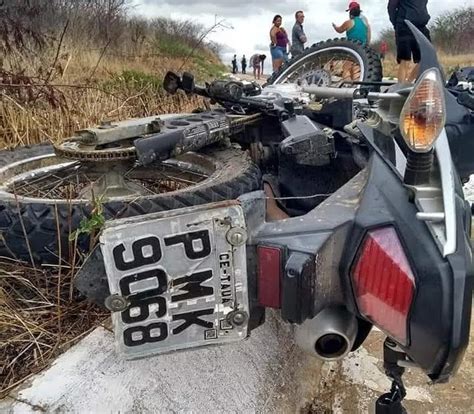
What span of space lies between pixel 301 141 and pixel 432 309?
948 millimetres

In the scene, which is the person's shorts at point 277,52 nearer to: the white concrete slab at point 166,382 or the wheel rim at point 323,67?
the wheel rim at point 323,67

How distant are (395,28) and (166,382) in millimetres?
5424

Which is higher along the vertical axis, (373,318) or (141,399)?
(373,318)

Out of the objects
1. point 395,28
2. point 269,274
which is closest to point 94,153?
point 269,274

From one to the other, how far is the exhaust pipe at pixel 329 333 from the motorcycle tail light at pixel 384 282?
0.33 feet

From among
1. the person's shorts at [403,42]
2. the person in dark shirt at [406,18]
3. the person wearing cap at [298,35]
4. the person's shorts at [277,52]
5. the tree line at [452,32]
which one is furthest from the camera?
the tree line at [452,32]

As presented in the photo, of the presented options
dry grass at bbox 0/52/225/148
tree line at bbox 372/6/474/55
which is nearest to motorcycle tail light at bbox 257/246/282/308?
dry grass at bbox 0/52/225/148

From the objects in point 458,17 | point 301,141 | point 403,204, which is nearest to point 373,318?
point 403,204

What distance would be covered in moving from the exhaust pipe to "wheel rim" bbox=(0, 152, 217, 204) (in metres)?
1.23

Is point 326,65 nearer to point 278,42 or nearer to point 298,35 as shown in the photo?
point 298,35

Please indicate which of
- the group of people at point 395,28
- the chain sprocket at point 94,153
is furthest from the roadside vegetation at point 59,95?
the group of people at point 395,28

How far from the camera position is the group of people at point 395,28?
17.7ft

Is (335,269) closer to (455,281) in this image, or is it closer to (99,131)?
(455,281)

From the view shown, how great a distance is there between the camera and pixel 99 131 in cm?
216
